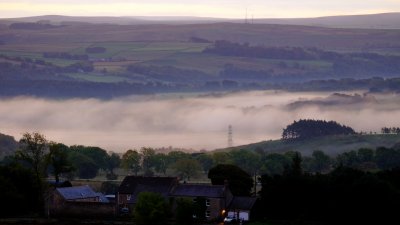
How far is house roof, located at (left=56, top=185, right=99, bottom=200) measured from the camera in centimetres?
8669

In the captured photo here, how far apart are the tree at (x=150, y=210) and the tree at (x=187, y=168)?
44.6 meters

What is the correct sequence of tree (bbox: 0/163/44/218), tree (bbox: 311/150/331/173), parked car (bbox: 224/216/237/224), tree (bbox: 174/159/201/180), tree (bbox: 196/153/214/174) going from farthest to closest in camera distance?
tree (bbox: 196/153/214/174) → tree (bbox: 311/150/331/173) → tree (bbox: 174/159/201/180) → tree (bbox: 0/163/44/218) → parked car (bbox: 224/216/237/224)

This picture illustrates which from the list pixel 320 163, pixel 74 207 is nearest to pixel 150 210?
pixel 74 207

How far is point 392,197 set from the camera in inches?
3036

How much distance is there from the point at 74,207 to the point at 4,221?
6789 millimetres

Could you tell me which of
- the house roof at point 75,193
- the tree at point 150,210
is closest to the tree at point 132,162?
the house roof at point 75,193

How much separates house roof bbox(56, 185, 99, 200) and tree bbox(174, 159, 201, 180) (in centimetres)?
3301

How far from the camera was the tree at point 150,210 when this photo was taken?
77250mm

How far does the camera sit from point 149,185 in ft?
284

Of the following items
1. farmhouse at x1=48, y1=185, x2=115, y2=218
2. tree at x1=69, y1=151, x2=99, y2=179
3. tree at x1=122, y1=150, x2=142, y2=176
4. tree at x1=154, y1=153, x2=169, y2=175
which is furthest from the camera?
tree at x1=154, y1=153, x2=169, y2=175

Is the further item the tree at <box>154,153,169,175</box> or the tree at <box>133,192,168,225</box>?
the tree at <box>154,153,169,175</box>

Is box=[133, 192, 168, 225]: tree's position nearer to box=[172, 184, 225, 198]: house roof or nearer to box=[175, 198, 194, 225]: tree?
box=[175, 198, 194, 225]: tree

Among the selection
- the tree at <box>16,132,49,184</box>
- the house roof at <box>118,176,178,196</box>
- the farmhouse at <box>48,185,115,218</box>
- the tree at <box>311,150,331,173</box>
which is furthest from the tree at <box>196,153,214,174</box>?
the farmhouse at <box>48,185,115,218</box>

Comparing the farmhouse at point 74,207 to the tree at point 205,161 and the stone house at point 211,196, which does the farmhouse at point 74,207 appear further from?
the tree at point 205,161
